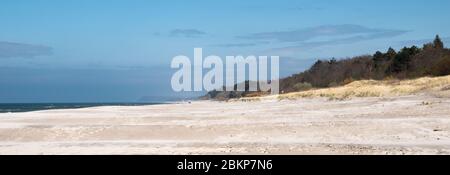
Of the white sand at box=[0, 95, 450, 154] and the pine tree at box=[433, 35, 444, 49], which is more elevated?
the pine tree at box=[433, 35, 444, 49]

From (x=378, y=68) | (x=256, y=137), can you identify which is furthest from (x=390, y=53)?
(x=256, y=137)

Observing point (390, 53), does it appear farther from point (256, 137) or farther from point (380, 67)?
point (256, 137)

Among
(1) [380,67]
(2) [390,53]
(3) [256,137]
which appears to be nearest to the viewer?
(3) [256,137]

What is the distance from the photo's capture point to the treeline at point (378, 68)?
66175mm

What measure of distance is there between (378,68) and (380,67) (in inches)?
15.8

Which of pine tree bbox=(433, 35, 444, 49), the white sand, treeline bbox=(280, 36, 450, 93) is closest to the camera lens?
the white sand

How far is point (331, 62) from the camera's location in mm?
114062

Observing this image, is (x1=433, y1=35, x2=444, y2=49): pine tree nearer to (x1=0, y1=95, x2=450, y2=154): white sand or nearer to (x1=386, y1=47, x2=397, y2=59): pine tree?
(x1=386, y1=47, x2=397, y2=59): pine tree

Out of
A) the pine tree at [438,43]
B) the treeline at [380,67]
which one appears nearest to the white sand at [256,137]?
the treeline at [380,67]

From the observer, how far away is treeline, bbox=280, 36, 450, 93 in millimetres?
65856

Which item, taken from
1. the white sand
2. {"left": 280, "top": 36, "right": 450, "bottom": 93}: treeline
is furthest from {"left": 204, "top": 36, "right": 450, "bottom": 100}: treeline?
the white sand

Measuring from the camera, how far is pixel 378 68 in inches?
3398

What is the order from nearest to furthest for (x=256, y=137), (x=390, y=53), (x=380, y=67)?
(x=256, y=137) < (x=380, y=67) < (x=390, y=53)
